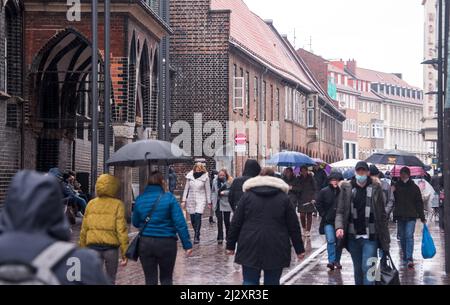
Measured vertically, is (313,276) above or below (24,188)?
below

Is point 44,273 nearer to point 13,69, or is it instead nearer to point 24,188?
point 24,188

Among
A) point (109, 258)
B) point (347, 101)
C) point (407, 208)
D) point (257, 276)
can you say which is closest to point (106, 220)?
point (109, 258)

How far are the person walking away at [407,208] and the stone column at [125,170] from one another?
1166 centimetres

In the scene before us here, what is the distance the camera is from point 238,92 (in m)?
47.1

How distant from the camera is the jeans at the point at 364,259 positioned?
11.3 metres

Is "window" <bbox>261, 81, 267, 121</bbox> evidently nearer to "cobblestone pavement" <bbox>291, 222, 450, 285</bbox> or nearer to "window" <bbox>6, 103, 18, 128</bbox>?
"window" <bbox>6, 103, 18, 128</bbox>

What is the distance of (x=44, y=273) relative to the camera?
3.89 meters

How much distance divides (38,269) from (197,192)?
56.6 feet

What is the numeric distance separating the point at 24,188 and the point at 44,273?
329mm

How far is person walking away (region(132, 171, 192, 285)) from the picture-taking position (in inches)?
401

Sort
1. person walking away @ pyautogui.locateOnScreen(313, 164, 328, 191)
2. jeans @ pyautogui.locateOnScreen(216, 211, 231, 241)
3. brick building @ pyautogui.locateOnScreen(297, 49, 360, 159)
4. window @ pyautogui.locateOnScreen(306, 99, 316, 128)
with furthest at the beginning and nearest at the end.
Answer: brick building @ pyautogui.locateOnScreen(297, 49, 360, 159), window @ pyautogui.locateOnScreen(306, 99, 316, 128), person walking away @ pyautogui.locateOnScreen(313, 164, 328, 191), jeans @ pyautogui.locateOnScreen(216, 211, 231, 241)

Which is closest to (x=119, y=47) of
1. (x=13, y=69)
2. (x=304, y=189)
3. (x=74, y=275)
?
(x=13, y=69)

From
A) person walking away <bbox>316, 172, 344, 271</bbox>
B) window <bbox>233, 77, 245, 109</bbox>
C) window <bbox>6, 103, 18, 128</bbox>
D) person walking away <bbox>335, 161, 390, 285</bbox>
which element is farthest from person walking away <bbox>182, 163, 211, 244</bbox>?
window <bbox>233, 77, 245, 109</bbox>

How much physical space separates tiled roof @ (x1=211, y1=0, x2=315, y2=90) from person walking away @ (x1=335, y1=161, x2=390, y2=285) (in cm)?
3474
